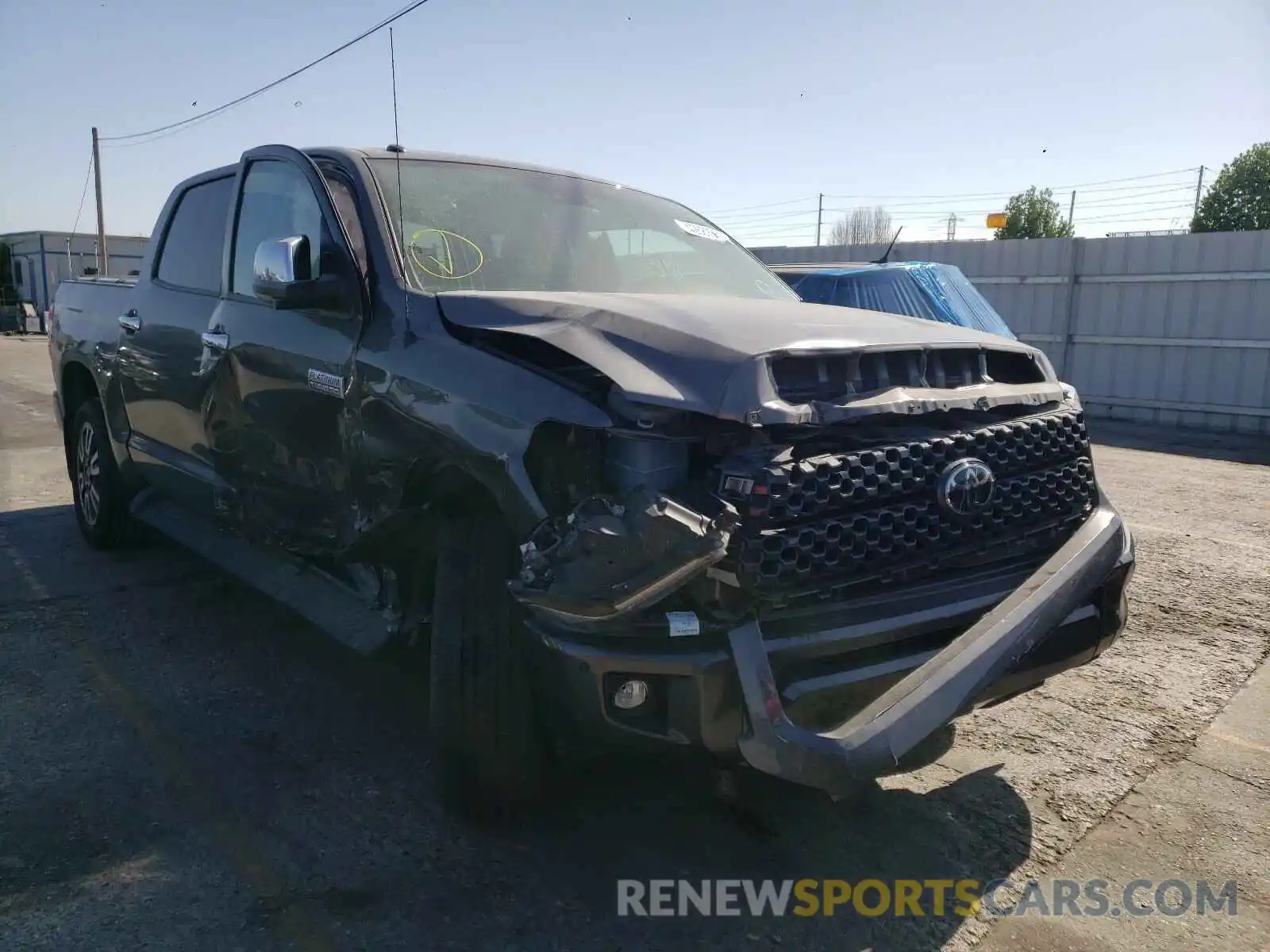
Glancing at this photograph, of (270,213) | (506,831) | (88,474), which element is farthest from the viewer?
(88,474)

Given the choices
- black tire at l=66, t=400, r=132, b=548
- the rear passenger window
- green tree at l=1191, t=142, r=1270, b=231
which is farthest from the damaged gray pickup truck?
green tree at l=1191, t=142, r=1270, b=231

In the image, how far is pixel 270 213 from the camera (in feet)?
13.2

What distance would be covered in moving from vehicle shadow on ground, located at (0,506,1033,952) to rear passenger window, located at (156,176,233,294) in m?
1.72

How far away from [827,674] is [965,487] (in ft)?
2.08

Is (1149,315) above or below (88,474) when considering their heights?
above

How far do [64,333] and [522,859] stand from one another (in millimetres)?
4743

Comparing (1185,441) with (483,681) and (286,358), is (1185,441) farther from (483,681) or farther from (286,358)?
(483,681)

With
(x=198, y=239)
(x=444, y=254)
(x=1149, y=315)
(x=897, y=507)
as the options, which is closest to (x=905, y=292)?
(x=198, y=239)

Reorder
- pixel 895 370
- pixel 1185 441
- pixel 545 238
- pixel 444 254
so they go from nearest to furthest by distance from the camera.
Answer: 1. pixel 895 370
2. pixel 444 254
3. pixel 545 238
4. pixel 1185 441

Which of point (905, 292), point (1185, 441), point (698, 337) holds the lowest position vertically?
point (1185, 441)

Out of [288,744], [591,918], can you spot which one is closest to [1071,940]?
[591,918]

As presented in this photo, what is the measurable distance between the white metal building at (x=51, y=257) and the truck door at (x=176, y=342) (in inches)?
1271

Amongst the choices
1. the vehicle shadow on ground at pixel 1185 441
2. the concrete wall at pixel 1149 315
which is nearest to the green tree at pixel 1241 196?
the concrete wall at pixel 1149 315
